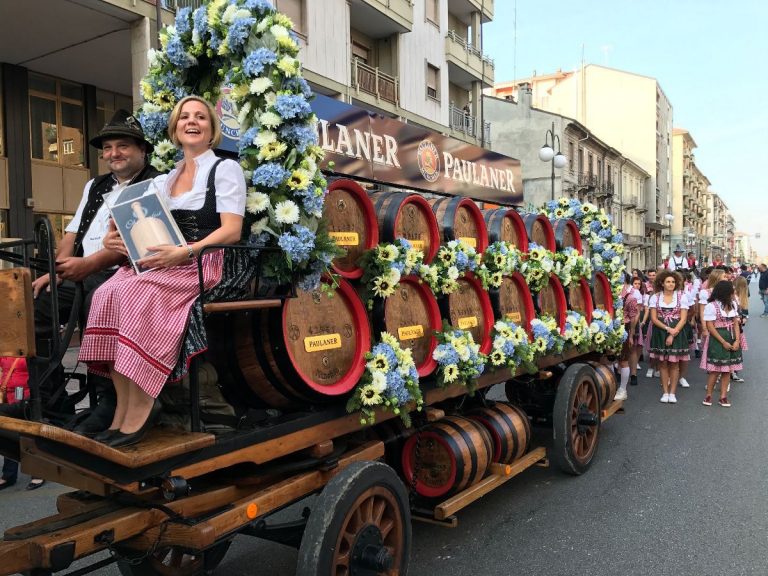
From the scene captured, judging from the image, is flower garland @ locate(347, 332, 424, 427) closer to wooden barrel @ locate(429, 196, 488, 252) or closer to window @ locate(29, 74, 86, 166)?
wooden barrel @ locate(429, 196, 488, 252)

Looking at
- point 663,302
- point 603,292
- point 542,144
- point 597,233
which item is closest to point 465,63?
point 542,144

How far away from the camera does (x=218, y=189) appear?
2.92m

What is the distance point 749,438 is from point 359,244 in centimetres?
551

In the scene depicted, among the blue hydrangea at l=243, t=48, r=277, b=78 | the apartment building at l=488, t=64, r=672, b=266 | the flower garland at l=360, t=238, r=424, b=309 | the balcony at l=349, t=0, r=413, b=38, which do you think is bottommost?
the flower garland at l=360, t=238, r=424, b=309

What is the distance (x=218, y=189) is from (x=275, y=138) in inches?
14.4

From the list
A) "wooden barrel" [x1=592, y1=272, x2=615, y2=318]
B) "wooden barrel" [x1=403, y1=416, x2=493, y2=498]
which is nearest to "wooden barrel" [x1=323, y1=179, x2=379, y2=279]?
"wooden barrel" [x1=403, y1=416, x2=493, y2=498]

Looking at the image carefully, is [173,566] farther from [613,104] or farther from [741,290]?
[613,104]

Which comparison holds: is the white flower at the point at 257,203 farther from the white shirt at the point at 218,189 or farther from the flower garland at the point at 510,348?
the flower garland at the point at 510,348

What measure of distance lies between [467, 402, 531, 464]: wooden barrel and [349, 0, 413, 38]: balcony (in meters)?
15.5

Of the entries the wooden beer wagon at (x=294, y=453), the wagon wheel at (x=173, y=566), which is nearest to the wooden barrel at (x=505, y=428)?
the wooden beer wagon at (x=294, y=453)

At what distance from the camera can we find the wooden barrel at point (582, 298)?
6.35 metres

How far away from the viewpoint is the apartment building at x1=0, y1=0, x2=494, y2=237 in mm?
11984

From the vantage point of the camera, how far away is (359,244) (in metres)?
3.83

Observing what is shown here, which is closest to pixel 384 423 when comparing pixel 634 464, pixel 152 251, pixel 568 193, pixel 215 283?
pixel 215 283
